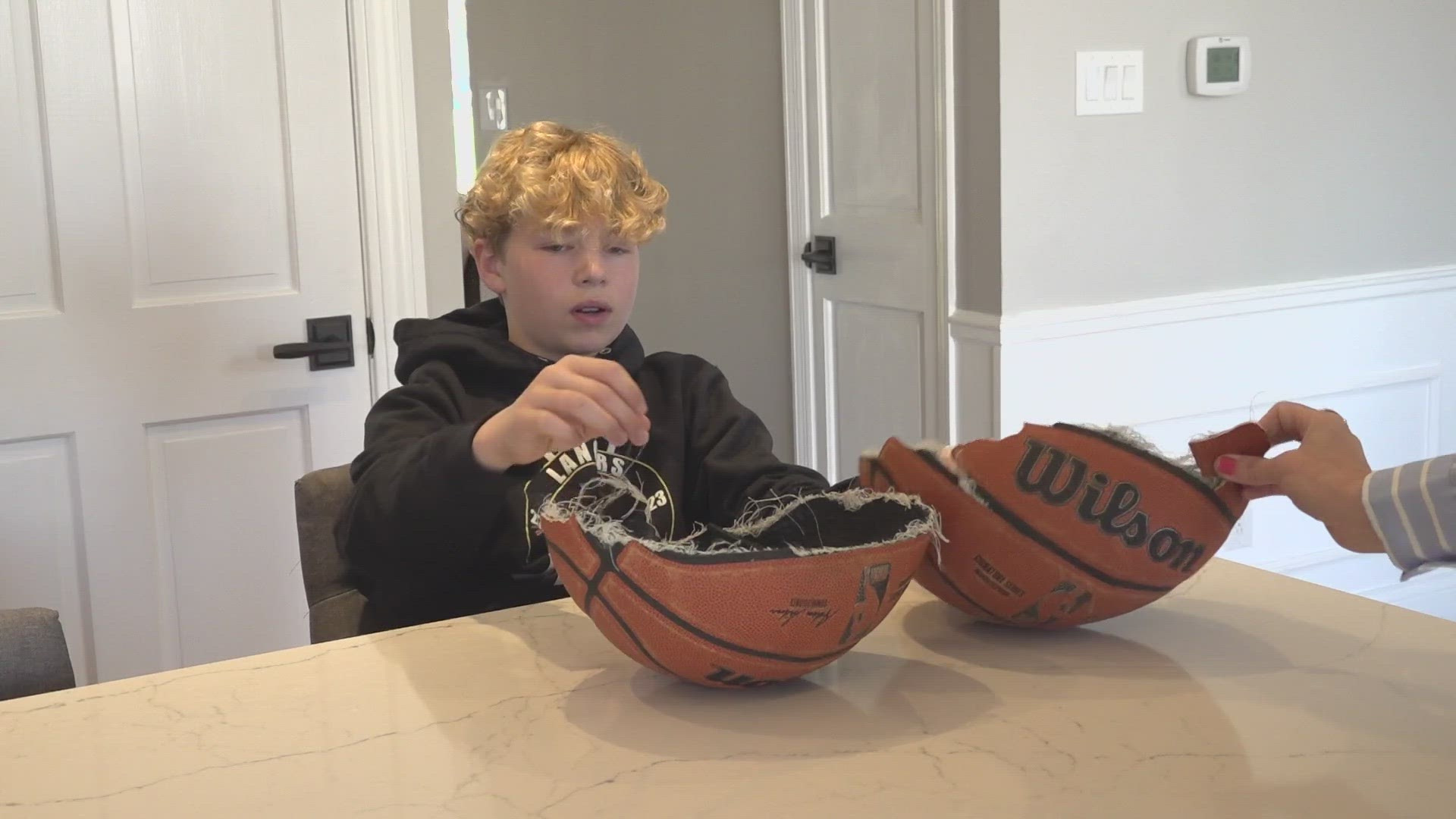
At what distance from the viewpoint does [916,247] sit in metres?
2.88

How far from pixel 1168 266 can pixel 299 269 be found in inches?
68.4

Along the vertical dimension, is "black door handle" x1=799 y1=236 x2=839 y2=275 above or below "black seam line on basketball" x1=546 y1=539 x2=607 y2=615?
above

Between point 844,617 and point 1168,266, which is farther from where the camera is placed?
point 1168,266

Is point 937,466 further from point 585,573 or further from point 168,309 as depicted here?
point 168,309

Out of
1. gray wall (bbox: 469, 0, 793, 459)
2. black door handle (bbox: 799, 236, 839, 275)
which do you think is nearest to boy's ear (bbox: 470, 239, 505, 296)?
black door handle (bbox: 799, 236, 839, 275)

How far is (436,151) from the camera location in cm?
253

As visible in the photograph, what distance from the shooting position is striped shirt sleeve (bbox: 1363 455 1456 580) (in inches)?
33.2

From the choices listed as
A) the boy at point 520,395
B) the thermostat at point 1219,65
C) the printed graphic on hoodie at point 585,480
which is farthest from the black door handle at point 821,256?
the printed graphic on hoodie at point 585,480

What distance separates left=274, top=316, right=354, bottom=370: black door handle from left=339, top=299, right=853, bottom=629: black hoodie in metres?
1.05

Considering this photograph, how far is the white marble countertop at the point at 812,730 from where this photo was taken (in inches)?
28.9

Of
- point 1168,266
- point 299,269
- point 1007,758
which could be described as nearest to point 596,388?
point 1007,758

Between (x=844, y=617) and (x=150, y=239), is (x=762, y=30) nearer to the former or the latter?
(x=150, y=239)

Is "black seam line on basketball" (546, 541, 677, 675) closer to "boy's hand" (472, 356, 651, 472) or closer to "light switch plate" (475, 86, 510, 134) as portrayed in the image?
"boy's hand" (472, 356, 651, 472)

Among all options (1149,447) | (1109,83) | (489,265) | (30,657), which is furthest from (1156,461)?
(1109,83)
